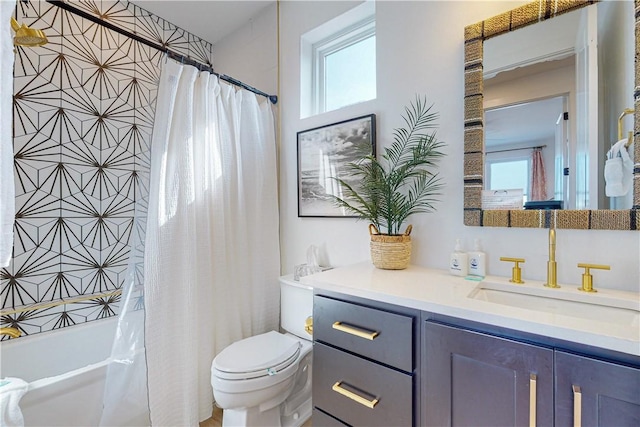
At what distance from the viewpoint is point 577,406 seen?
24.8 inches

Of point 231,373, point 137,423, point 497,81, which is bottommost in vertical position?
point 137,423

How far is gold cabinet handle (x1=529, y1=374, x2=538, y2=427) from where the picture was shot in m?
0.68

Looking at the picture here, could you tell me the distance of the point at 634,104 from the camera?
3.06 ft

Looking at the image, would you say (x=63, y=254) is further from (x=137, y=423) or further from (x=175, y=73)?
(x=175, y=73)

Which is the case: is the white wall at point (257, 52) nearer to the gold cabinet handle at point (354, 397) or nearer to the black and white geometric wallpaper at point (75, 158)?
the black and white geometric wallpaper at point (75, 158)

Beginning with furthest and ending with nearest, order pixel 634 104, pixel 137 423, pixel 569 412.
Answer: pixel 137 423, pixel 634 104, pixel 569 412

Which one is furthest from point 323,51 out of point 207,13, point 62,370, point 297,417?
point 62,370

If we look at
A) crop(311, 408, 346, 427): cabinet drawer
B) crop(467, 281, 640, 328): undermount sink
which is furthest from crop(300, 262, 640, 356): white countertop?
crop(311, 408, 346, 427): cabinet drawer

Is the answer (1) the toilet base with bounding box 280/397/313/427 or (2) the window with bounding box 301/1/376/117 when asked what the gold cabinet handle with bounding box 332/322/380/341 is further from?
(2) the window with bounding box 301/1/376/117

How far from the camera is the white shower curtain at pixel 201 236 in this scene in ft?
4.40

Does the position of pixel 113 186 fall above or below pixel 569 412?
above

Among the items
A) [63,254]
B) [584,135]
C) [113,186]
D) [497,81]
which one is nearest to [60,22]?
[113,186]

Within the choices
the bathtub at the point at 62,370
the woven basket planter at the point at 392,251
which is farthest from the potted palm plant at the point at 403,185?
the bathtub at the point at 62,370

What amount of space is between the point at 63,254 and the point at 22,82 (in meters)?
1.05
